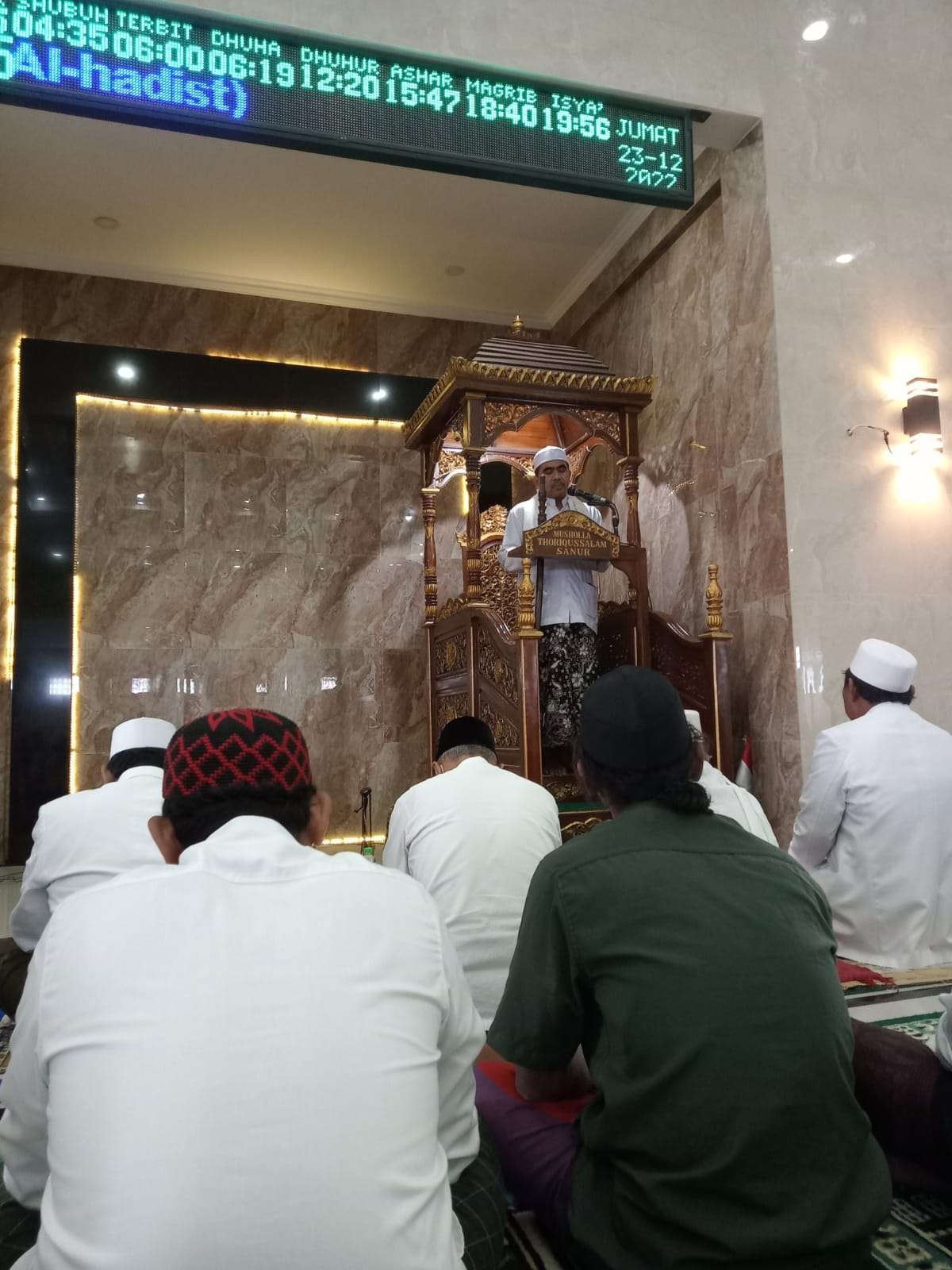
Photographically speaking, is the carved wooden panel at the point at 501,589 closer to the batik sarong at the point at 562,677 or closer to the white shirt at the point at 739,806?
the batik sarong at the point at 562,677

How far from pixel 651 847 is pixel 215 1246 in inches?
28.0

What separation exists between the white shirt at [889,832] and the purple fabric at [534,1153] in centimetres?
198

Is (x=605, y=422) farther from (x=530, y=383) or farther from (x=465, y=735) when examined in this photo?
(x=465, y=735)

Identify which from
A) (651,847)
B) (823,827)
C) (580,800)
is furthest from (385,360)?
(651,847)

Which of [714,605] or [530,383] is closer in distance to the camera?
[714,605]

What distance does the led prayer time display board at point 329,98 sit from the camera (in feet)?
10.7

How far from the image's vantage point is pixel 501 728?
4.59 meters

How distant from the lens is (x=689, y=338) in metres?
5.42

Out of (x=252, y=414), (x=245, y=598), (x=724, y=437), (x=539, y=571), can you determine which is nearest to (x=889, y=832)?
(x=539, y=571)

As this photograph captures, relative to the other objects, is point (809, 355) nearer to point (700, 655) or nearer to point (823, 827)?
point (700, 655)

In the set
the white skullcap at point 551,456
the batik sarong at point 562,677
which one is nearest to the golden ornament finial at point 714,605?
the batik sarong at point 562,677

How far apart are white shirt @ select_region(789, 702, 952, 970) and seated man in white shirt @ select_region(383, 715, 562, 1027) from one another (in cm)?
128

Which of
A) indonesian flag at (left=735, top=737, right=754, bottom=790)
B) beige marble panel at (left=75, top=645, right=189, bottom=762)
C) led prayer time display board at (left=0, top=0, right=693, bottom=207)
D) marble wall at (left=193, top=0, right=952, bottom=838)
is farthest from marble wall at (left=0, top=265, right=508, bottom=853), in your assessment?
led prayer time display board at (left=0, top=0, right=693, bottom=207)

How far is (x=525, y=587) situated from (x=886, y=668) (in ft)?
5.21
